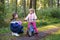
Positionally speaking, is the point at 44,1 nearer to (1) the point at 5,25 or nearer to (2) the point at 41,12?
(2) the point at 41,12

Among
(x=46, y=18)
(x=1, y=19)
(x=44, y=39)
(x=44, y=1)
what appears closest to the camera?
(x=44, y=39)

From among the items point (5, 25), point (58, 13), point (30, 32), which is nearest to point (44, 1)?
point (58, 13)

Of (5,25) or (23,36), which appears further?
(5,25)

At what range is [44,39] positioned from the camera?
1038cm

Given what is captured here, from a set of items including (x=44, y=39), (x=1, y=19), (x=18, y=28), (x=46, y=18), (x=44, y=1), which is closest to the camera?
(x=44, y=39)

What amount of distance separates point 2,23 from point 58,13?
7.86 m

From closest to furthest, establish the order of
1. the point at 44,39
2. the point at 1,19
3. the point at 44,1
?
the point at 44,39, the point at 1,19, the point at 44,1

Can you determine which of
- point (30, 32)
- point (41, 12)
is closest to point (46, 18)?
point (41, 12)

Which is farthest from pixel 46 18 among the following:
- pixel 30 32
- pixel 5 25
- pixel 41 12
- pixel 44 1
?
pixel 44 1

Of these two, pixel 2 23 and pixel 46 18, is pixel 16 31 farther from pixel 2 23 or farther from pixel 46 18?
pixel 46 18

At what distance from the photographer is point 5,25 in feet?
49.0

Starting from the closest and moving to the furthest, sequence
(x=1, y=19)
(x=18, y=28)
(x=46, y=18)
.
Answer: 1. (x=18, y=28)
2. (x=1, y=19)
3. (x=46, y=18)

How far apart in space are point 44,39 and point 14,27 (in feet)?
5.49

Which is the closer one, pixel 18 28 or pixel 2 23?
pixel 18 28
